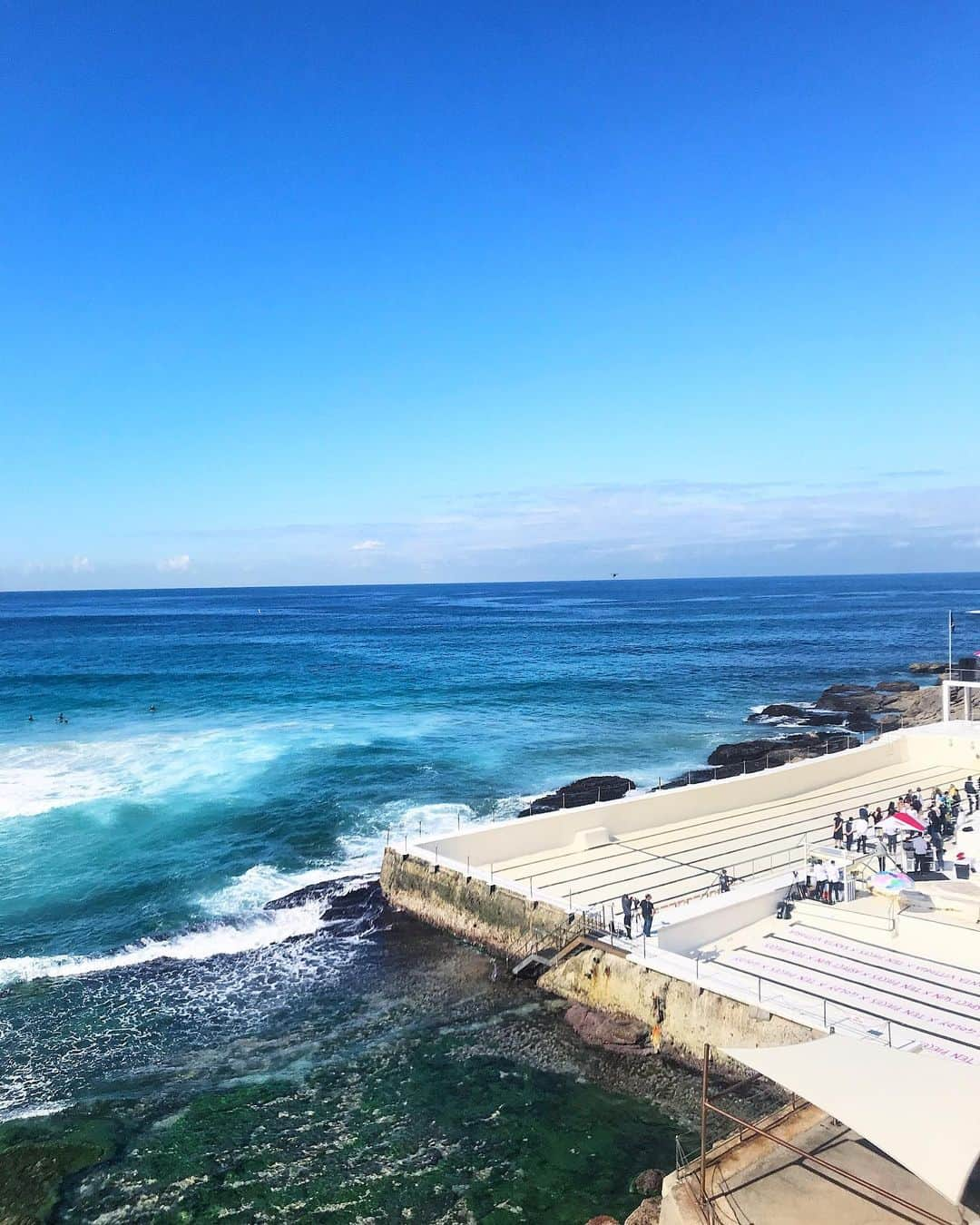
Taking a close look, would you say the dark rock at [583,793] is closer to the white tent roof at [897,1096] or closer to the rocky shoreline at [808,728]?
the rocky shoreline at [808,728]

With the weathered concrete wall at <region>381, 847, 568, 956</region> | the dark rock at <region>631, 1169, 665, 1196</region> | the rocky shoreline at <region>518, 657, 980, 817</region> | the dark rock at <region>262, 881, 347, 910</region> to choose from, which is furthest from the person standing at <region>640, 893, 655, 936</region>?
the rocky shoreline at <region>518, 657, 980, 817</region>

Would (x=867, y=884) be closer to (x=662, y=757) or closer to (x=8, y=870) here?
(x=662, y=757)

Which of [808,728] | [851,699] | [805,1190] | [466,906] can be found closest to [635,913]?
[466,906]

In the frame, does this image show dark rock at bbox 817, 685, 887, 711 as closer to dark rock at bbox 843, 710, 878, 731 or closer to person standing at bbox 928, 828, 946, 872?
dark rock at bbox 843, 710, 878, 731

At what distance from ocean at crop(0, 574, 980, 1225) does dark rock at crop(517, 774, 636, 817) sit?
5.30ft

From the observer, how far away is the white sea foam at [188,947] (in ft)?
64.2

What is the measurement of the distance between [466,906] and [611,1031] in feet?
17.3

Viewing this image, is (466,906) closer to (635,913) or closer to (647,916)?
(635,913)

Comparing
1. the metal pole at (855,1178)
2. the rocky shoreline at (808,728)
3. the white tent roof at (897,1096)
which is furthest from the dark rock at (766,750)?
the metal pole at (855,1178)

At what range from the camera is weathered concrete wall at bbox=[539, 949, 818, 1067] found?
13.7m

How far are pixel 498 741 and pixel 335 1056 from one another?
28118mm

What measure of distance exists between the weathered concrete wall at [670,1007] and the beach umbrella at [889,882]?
16.9 ft

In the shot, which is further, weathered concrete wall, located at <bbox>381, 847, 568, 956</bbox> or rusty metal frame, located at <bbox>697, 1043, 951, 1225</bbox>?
weathered concrete wall, located at <bbox>381, 847, 568, 956</bbox>

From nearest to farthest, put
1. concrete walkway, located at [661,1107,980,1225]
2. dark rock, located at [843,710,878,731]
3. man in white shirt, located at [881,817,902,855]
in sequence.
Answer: concrete walkway, located at [661,1107,980,1225] → man in white shirt, located at [881,817,902,855] → dark rock, located at [843,710,878,731]
